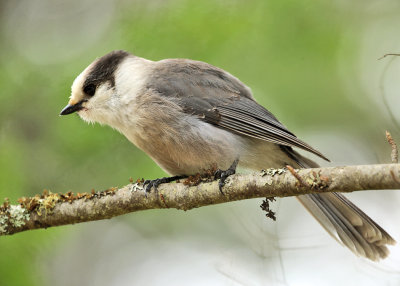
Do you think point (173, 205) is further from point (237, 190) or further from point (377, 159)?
point (377, 159)

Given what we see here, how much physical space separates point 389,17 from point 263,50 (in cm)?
156

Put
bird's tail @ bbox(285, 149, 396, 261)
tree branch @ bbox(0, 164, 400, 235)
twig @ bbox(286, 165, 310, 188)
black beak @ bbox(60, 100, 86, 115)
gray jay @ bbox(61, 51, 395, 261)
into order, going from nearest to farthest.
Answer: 1. twig @ bbox(286, 165, 310, 188)
2. tree branch @ bbox(0, 164, 400, 235)
3. bird's tail @ bbox(285, 149, 396, 261)
4. gray jay @ bbox(61, 51, 395, 261)
5. black beak @ bbox(60, 100, 86, 115)

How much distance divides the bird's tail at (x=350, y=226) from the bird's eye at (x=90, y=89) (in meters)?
1.99

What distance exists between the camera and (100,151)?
15.0ft

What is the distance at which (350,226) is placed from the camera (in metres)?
3.89

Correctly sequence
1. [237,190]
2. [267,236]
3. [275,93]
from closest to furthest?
[237,190]
[267,236]
[275,93]

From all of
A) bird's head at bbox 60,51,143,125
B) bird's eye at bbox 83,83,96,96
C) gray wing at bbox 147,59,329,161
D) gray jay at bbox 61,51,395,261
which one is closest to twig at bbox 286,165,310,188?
gray jay at bbox 61,51,395,261

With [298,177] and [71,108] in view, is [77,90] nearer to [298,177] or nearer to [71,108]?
[71,108]

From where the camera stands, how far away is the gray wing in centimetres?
409

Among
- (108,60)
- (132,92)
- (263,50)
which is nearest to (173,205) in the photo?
(132,92)

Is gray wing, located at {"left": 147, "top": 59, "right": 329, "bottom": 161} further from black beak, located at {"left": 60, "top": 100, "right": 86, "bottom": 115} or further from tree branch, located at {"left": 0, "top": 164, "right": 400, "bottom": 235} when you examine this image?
tree branch, located at {"left": 0, "top": 164, "right": 400, "bottom": 235}

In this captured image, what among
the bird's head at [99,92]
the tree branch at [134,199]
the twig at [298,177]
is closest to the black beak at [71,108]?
the bird's head at [99,92]

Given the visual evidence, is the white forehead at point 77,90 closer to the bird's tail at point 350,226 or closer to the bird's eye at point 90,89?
the bird's eye at point 90,89

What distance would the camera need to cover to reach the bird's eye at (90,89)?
4319 millimetres
